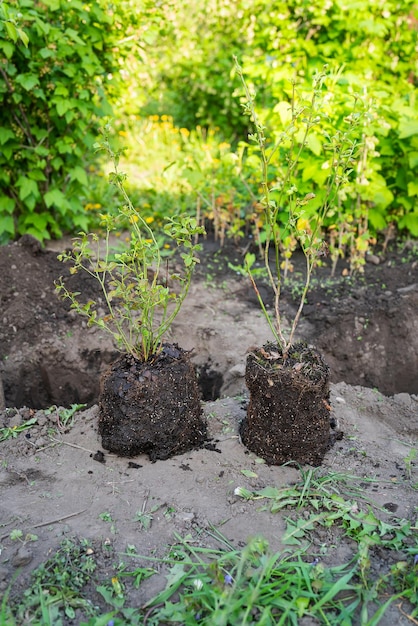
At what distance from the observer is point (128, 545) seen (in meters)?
2.38

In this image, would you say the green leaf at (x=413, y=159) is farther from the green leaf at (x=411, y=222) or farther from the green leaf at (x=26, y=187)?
the green leaf at (x=26, y=187)

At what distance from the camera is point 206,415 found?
3230 mm

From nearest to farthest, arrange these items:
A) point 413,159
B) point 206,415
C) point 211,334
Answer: point 206,415, point 211,334, point 413,159

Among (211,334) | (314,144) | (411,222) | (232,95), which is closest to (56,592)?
(211,334)

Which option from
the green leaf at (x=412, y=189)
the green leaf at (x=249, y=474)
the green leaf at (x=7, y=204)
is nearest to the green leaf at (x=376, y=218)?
the green leaf at (x=412, y=189)

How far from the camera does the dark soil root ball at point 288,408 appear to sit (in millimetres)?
2762

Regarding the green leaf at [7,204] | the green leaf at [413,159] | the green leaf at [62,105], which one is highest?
the green leaf at [62,105]

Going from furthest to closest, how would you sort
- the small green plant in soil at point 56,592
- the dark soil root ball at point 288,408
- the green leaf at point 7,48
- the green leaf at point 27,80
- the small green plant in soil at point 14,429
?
1. the green leaf at point 27,80
2. the green leaf at point 7,48
3. the small green plant in soil at point 14,429
4. the dark soil root ball at point 288,408
5. the small green plant in soil at point 56,592

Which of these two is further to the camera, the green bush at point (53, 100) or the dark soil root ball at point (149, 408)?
the green bush at point (53, 100)

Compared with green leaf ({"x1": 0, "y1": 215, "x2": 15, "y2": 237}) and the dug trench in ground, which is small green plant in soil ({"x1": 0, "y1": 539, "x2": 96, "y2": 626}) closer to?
the dug trench in ground

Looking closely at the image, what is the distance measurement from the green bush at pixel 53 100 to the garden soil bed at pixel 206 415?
2.48ft

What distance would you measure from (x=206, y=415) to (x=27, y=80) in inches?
108

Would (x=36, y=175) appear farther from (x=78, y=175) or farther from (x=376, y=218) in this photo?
(x=376, y=218)

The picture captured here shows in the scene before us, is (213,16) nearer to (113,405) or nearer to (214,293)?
(214,293)
